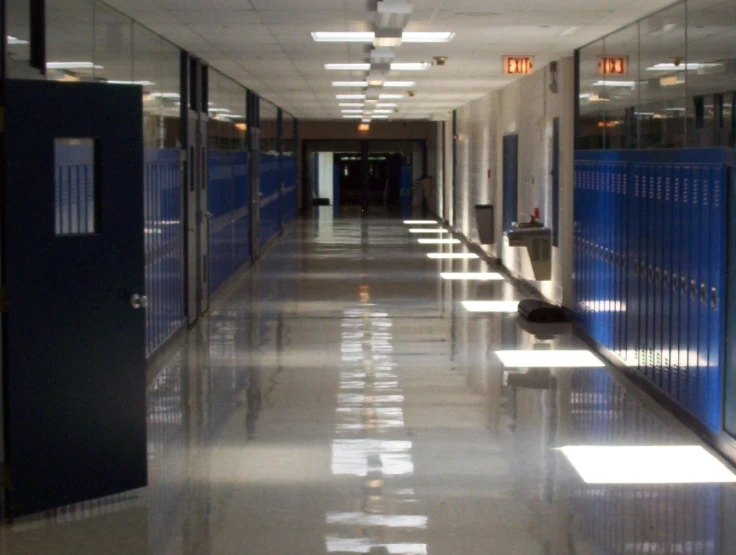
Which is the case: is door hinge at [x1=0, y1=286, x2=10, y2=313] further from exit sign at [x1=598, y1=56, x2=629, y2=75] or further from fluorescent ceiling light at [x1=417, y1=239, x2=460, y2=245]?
fluorescent ceiling light at [x1=417, y1=239, x2=460, y2=245]

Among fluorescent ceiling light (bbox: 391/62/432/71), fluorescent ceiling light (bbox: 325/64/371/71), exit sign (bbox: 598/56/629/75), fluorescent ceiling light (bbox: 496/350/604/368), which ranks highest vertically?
fluorescent ceiling light (bbox: 391/62/432/71)

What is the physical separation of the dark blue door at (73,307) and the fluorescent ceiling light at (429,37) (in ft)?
17.7

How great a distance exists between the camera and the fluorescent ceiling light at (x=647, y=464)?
5.90 metres

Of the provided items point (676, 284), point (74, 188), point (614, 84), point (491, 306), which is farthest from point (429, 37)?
point (74, 188)

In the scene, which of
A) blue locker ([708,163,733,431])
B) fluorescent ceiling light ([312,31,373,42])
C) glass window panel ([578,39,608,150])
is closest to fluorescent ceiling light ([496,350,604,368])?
glass window panel ([578,39,608,150])

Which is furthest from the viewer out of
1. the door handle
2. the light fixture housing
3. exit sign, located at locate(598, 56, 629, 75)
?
exit sign, located at locate(598, 56, 629, 75)

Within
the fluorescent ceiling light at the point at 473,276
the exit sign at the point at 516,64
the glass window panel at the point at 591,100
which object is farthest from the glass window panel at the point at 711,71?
the fluorescent ceiling light at the point at 473,276

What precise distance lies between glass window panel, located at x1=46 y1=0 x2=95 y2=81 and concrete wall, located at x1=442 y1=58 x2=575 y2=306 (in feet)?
18.8

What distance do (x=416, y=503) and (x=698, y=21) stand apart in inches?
145

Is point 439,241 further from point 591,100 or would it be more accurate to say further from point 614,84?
point 614,84

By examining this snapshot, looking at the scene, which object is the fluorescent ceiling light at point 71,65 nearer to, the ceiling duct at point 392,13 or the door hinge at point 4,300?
the door hinge at point 4,300

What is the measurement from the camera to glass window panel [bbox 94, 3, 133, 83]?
26.2 ft

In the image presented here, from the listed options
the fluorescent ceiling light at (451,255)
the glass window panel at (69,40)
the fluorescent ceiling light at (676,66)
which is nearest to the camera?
the glass window panel at (69,40)

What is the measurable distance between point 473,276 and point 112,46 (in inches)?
362
